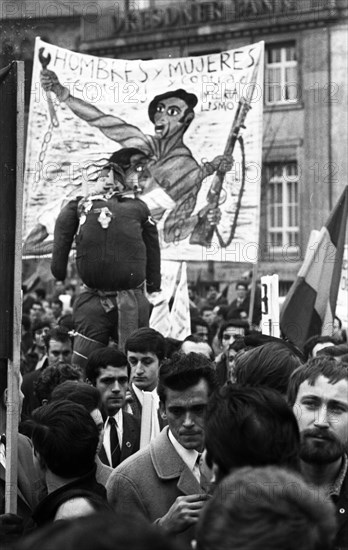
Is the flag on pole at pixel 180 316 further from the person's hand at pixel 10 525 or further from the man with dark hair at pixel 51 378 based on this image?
the person's hand at pixel 10 525

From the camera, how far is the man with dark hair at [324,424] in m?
3.71

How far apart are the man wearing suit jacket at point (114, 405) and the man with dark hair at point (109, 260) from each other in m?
1.18

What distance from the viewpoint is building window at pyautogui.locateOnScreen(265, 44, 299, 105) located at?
1267 inches

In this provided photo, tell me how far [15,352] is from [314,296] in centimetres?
542

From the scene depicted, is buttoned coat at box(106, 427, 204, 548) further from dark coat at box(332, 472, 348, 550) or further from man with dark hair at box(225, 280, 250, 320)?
man with dark hair at box(225, 280, 250, 320)

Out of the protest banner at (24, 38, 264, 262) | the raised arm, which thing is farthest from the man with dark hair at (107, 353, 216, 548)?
the raised arm

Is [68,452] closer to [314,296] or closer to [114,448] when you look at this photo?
[114,448]

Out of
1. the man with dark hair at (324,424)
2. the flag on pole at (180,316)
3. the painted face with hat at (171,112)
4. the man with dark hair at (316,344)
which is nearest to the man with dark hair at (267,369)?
the man with dark hair at (324,424)

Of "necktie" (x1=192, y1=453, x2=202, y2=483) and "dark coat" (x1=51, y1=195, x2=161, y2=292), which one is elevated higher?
"dark coat" (x1=51, y1=195, x2=161, y2=292)

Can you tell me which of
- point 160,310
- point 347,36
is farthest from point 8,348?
point 347,36

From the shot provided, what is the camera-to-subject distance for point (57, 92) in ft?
42.0

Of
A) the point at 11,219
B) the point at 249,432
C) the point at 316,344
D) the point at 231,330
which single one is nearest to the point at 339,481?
the point at 249,432

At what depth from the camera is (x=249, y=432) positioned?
10.2 feet

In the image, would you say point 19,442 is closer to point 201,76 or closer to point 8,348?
point 8,348
